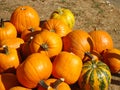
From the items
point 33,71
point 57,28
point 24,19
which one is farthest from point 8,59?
point 24,19

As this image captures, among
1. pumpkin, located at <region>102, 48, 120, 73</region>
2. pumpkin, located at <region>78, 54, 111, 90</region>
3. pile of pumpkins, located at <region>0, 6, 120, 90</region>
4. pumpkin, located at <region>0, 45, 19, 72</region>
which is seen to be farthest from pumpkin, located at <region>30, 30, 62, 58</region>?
pumpkin, located at <region>102, 48, 120, 73</region>

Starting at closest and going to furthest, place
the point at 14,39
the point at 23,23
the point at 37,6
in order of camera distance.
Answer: the point at 14,39, the point at 23,23, the point at 37,6

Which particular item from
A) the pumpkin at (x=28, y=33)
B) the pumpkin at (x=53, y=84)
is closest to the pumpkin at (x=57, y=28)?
the pumpkin at (x=28, y=33)

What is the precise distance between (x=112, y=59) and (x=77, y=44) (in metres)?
0.63

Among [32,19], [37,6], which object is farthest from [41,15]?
[32,19]

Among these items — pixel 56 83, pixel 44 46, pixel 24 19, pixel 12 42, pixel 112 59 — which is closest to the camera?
pixel 56 83

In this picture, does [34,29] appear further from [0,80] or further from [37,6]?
[37,6]

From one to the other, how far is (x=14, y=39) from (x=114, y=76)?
1.68 m

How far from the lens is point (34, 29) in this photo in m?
4.91

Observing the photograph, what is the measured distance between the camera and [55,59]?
418 cm

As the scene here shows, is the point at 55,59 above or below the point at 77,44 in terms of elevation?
below

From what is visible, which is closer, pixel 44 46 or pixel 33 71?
pixel 33 71

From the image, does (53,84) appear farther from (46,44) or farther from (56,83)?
(46,44)

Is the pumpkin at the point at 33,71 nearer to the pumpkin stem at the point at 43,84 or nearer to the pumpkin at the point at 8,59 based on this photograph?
the pumpkin stem at the point at 43,84
